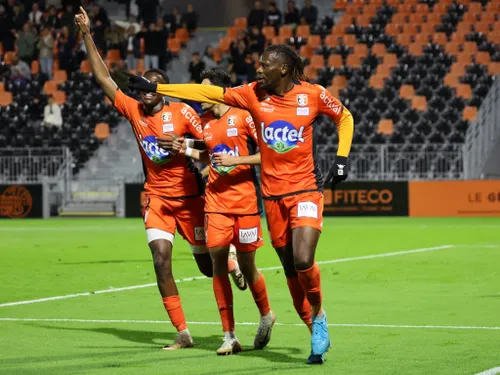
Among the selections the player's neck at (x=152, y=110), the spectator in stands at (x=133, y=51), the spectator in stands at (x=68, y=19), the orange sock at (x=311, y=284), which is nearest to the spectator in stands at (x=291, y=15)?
the spectator in stands at (x=133, y=51)

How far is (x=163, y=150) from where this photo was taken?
9711 mm

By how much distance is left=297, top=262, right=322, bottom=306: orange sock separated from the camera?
838 cm

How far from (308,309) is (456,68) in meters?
27.0

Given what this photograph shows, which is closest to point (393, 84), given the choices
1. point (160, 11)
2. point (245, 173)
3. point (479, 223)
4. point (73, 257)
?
point (479, 223)

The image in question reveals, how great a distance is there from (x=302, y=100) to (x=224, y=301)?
172 cm

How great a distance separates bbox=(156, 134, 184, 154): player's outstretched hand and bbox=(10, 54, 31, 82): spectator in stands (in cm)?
3036

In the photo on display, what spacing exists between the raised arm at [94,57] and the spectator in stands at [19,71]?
97.6 feet

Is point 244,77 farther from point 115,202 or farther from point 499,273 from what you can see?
point 499,273

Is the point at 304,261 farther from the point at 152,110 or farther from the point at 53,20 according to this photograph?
the point at 53,20

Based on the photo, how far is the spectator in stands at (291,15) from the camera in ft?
125

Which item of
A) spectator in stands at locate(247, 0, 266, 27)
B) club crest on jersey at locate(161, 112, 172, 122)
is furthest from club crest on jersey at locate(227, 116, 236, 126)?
spectator in stands at locate(247, 0, 266, 27)

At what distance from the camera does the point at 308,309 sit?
29.4ft

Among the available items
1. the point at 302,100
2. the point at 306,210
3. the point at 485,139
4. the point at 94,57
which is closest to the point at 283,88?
the point at 302,100

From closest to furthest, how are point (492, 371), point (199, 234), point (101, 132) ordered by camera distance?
1. point (492, 371)
2. point (199, 234)
3. point (101, 132)
